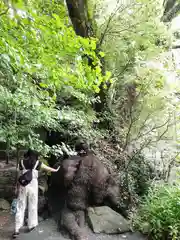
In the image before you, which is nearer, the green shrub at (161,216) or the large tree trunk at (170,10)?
the green shrub at (161,216)

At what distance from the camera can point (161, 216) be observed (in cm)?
491

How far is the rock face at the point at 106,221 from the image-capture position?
5234mm

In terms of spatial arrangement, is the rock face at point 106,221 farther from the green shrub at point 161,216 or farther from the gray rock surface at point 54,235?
the green shrub at point 161,216

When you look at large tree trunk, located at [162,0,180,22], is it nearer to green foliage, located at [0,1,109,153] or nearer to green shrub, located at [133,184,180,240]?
green foliage, located at [0,1,109,153]

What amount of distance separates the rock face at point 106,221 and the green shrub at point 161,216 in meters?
0.34

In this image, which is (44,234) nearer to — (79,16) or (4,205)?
(4,205)

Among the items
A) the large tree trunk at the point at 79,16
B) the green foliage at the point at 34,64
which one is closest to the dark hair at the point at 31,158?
the green foliage at the point at 34,64

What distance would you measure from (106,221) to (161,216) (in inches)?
51.4

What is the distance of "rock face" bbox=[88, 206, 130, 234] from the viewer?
206 inches

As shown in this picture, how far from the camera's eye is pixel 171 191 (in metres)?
5.45

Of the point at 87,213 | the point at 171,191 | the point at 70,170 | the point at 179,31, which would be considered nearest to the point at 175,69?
the point at 179,31

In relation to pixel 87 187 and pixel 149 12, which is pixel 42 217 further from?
pixel 149 12

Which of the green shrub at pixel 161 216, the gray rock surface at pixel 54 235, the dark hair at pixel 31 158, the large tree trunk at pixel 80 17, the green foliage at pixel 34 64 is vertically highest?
the large tree trunk at pixel 80 17

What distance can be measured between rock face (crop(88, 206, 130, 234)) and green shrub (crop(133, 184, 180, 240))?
34 cm
